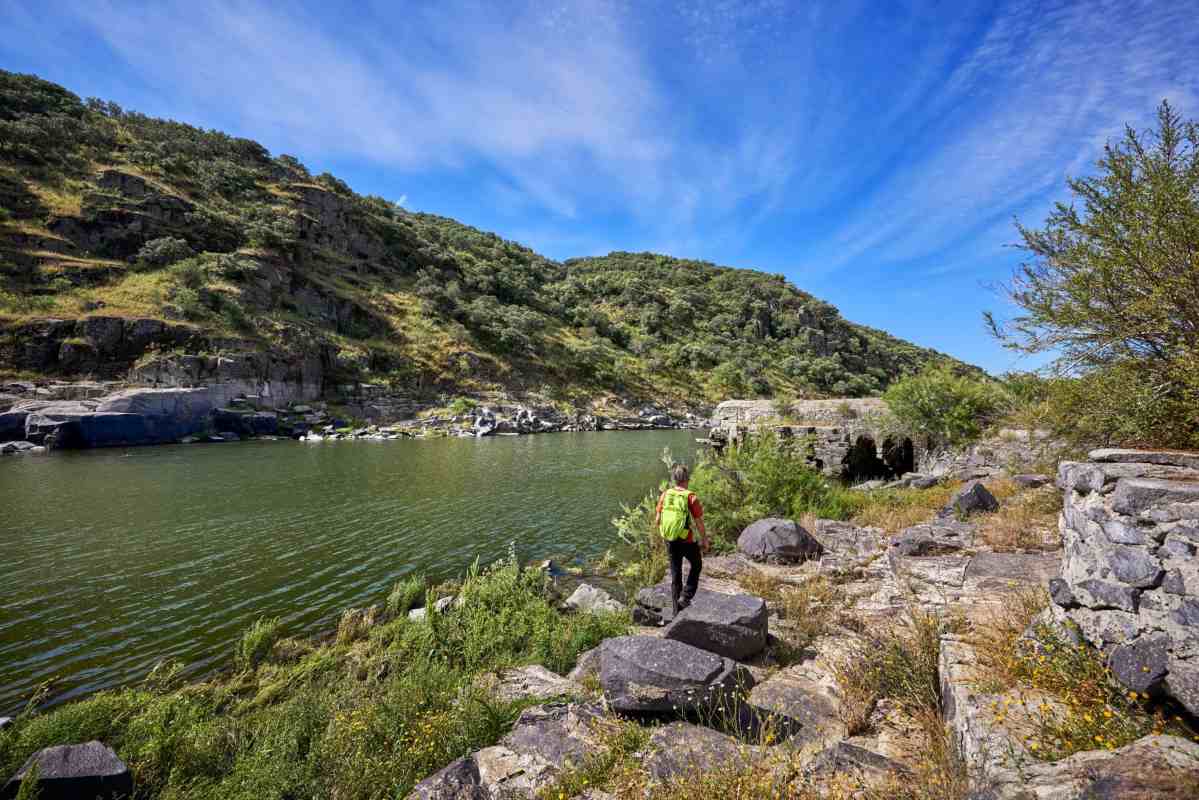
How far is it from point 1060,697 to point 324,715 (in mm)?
6138

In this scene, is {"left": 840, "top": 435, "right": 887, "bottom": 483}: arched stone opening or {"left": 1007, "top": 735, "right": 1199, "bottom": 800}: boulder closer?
{"left": 1007, "top": 735, "right": 1199, "bottom": 800}: boulder

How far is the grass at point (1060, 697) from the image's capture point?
8.90 ft

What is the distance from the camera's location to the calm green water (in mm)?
6977

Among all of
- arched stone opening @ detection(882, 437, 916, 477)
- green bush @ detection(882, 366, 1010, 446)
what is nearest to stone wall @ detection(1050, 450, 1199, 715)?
green bush @ detection(882, 366, 1010, 446)

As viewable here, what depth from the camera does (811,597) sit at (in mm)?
6570

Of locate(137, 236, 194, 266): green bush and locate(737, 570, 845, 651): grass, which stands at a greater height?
locate(137, 236, 194, 266): green bush

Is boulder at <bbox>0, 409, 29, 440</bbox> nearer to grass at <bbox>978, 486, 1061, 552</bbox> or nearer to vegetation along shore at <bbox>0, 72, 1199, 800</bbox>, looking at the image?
vegetation along shore at <bbox>0, 72, 1199, 800</bbox>

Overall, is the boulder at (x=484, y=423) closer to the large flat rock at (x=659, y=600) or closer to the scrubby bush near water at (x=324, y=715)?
the scrubby bush near water at (x=324, y=715)

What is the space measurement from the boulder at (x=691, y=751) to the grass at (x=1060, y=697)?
1629 millimetres

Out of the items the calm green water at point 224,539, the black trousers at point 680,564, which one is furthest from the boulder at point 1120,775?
the calm green water at point 224,539

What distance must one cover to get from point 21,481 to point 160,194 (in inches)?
1789

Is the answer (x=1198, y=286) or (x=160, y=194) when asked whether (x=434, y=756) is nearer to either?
(x=1198, y=286)

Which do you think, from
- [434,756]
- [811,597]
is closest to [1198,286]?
[811,597]

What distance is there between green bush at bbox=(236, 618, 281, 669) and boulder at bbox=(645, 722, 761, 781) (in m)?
5.81
